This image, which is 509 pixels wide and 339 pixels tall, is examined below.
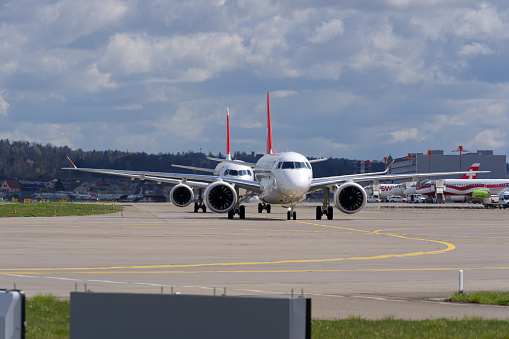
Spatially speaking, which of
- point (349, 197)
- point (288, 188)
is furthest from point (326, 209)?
point (288, 188)

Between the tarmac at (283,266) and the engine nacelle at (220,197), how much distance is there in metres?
15.5

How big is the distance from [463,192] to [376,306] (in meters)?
128

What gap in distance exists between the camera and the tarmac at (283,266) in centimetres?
1475

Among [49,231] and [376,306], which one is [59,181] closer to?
[49,231]

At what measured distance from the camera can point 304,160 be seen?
163 feet

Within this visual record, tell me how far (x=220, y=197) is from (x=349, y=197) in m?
8.42

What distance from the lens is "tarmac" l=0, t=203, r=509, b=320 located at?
14.8 meters

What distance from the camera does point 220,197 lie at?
51.6m

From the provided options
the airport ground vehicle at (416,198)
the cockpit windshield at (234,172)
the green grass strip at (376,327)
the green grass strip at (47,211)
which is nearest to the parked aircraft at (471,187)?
the airport ground vehicle at (416,198)

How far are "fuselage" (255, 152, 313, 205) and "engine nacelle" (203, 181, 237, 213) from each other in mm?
2404

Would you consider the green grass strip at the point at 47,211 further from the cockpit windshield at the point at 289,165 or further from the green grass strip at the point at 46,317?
the green grass strip at the point at 46,317

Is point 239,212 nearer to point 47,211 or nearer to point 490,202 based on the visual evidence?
point 47,211

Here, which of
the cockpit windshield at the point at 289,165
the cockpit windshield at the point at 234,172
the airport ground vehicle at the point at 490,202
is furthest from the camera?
the airport ground vehicle at the point at 490,202

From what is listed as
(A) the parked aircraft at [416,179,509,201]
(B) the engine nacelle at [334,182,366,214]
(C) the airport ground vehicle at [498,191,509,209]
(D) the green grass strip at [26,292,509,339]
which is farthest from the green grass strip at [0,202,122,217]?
(A) the parked aircraft at [416,179,509,201]
